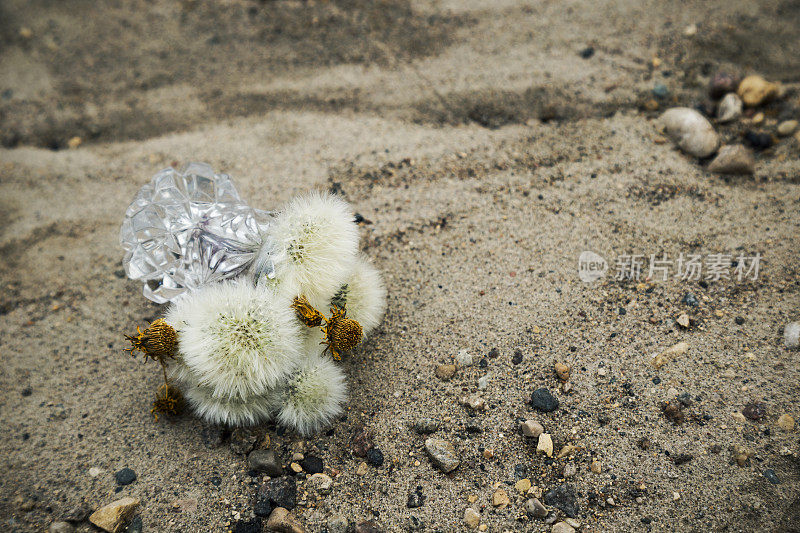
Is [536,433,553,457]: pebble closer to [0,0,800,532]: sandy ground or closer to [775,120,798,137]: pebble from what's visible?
[0,0,800,532]: sandy ground

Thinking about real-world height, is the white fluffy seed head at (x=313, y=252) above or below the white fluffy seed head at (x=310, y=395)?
above

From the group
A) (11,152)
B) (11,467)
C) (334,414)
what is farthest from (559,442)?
(11,152)

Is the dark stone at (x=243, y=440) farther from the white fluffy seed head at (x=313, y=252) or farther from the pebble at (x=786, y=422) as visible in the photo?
the pebble at (x=786, y=422)

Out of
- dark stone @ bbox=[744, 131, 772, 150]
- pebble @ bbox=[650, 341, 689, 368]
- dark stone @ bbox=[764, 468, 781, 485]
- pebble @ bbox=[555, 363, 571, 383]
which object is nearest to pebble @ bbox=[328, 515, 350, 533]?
pebble @ bbox=[555, 363, 571, 383]

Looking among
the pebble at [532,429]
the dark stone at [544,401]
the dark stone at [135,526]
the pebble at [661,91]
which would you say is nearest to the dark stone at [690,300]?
the dark stone at [544,401]

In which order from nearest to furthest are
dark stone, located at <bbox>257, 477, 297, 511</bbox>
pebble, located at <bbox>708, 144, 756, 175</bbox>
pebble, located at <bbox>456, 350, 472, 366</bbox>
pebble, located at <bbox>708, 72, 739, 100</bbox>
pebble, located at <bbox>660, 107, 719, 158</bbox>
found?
dark stone, located at <bbox>257, 477, 297, 511</bbox>, pebble, located at <bbox>456, 350, 472, 366</bbox>, pebble, located at <bbox>708, 144, 756, 175</bbox>, pebble, located at <bbox>660, 107, 719, 158</bbox>, pebble, located at <bbox>708, 72, 739, 100</bbox>

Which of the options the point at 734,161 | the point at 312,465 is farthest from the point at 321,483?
the point at 734,161
